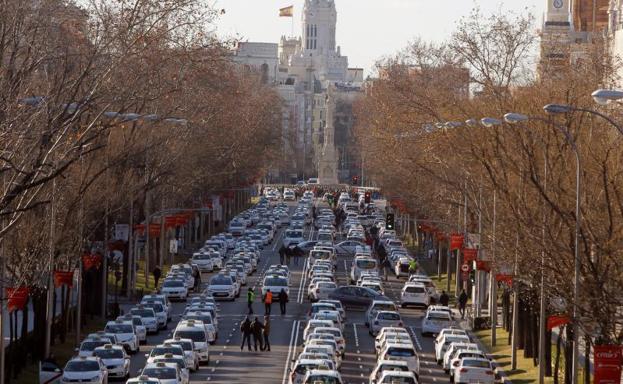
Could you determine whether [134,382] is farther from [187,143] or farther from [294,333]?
[187,143]

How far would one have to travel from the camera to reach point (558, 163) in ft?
156

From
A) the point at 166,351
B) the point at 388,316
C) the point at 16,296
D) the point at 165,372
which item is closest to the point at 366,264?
the point at 388,316

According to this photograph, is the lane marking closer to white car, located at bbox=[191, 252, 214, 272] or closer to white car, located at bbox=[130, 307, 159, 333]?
white car, located at bbox=[130, 307, 159, 333]

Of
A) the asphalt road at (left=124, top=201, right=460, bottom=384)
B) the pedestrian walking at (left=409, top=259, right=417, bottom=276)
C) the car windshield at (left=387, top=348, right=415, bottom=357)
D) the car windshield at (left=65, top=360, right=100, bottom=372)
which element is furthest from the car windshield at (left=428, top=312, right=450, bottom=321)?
the pedestrian walking at (left=409, top=259, right=417, bottom=276)

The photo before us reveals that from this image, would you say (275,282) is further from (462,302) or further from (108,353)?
(108,353)

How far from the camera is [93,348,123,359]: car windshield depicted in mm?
46906

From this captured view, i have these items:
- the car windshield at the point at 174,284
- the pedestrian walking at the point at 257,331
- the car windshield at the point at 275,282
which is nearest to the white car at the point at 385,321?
the pedestrian walking at the point at 257,331

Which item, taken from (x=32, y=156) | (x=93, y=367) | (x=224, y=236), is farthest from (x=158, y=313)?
(x=224, y=236)

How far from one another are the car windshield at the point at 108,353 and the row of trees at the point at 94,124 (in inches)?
115

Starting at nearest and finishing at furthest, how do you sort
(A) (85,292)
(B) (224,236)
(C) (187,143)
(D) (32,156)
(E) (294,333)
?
(D) (32,156) → (E) (294,333) → (A) (85,292) → (C) (187,143) → (B) (224,236)

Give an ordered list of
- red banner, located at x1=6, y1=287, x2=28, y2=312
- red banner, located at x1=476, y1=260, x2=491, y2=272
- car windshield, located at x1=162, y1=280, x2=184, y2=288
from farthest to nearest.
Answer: car windshield, located at x1=162, y1=280, x2=184, y2=288 → red banner, located at x1=476, y1=260, x2=491, y2=272 → red banner, located at x1=6, y1=287, x2=28, y2=312

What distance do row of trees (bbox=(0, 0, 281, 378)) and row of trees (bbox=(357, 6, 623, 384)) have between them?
342 inches

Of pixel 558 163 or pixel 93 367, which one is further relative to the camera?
pixel 558 163

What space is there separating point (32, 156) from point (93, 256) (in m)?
29.1
